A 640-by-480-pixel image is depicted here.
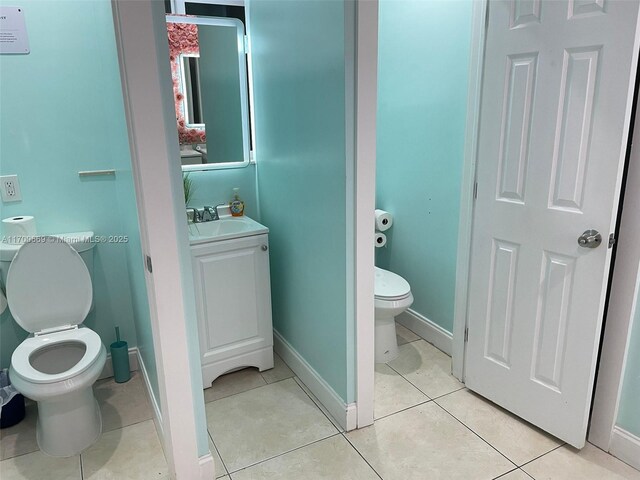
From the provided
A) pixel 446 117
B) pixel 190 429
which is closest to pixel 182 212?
pixel 190 429

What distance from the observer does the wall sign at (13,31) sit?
2125 millimetres

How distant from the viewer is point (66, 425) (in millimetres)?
2074

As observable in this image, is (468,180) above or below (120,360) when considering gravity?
above

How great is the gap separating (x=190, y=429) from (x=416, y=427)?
41.2 inches

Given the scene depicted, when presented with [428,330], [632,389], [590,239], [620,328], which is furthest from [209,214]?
[632,389]

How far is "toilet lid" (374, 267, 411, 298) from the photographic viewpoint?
8.54ft

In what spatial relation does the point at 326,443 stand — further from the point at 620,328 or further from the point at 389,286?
the point at 620,328

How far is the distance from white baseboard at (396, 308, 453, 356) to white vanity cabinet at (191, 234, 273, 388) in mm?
981

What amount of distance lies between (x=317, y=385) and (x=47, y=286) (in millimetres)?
1395

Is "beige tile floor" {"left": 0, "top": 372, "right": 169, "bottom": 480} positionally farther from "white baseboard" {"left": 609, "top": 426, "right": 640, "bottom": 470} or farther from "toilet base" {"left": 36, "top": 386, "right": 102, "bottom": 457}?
"white baseboard" {"left": 609, "top": 426, "right": 640, "bottom": 470}

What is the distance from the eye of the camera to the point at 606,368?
1936 mm

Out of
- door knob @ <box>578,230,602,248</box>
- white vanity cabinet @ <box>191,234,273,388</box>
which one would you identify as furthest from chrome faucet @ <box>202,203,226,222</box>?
door knob @ <box>578,230,602,248</box>

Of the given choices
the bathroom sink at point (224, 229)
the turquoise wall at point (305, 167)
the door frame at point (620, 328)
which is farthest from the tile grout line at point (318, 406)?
the door frame at point (620, 328)

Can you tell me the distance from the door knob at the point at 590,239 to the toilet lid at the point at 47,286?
222cm
